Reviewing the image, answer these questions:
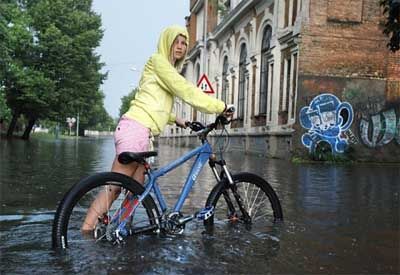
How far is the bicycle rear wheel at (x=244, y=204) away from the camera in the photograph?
192 inches

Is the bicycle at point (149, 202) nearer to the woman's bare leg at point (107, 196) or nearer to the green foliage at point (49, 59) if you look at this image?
the woman's bare leg at point (107, 196)

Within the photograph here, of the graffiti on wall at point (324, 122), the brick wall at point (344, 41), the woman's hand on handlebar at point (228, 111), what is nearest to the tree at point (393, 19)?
the woman's hand on handlebar at point (228, 111)

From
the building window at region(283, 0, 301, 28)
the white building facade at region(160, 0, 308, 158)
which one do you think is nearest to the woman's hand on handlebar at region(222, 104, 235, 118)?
the white building facade at region(160, 0, 308, 158)

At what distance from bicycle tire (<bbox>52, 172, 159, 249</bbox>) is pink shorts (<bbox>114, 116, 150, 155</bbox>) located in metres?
0.33

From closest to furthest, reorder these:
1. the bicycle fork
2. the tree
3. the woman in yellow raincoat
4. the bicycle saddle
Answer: the bicycle saddle, the woman in yellow raincoat, the bicycle fork, the tree

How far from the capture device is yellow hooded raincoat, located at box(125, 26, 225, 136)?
4398 millimetres

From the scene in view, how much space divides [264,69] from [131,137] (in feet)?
67.2

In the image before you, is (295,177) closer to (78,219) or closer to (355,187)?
(355,187)

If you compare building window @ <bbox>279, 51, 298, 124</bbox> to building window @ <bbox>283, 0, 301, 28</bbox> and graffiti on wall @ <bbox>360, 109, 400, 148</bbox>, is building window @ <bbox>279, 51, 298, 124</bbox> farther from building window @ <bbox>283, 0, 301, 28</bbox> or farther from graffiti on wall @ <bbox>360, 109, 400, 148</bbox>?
graffiti on wall @ <bbox>360, 109, 400, 148</bbox>

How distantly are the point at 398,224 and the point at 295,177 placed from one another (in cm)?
566

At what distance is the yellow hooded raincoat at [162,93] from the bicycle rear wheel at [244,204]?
2.73 ft

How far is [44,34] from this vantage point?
126 ft

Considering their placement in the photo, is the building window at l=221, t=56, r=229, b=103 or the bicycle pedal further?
the building window at l=221, t=56, r=229, b=103

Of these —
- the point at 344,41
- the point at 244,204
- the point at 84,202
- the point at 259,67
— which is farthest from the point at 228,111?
the point at 259,67
